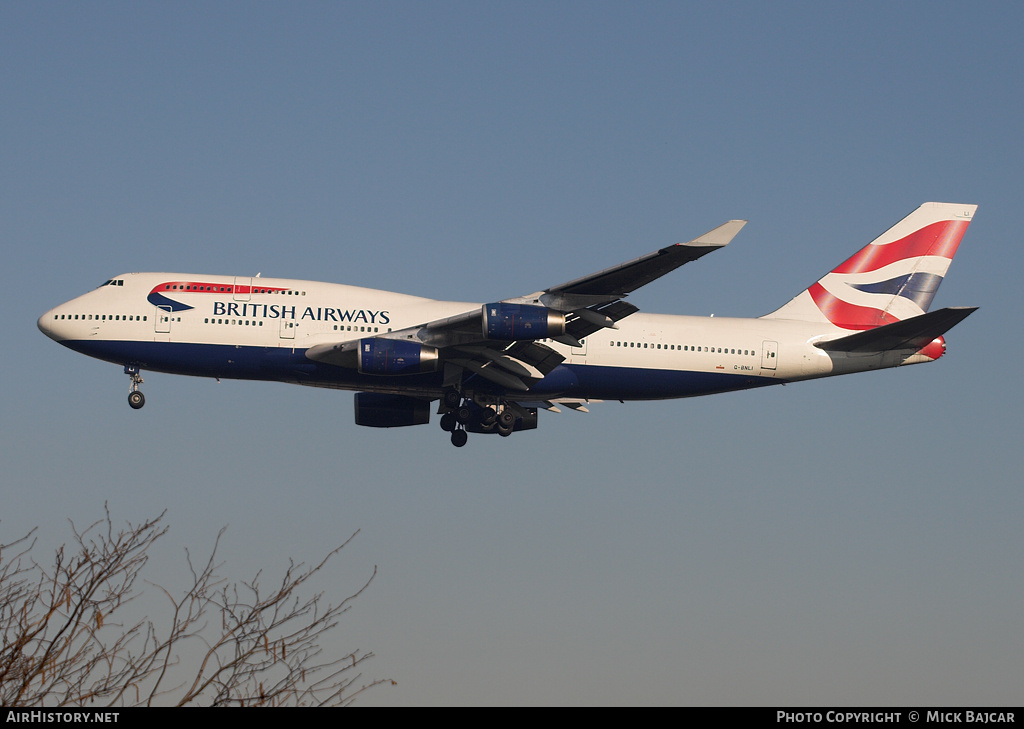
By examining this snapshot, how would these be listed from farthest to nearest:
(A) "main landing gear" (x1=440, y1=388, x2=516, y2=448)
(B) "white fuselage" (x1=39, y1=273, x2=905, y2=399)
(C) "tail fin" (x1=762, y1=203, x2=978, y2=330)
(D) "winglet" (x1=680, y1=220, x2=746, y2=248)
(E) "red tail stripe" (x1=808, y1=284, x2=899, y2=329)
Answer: (C) "tail fin" (x1=762, y1=203, x2=978, y2=330)
(E) "red tail stripe" (x1=808, y1=284, x2=899, y2=329)
(A) "main landing gear" (x1=440, y1=388, x2=516, y2=448)
(B) "white fuselage" (x1=39, y1=273, x2=905, y2=399)
(D) "winglet" (x1=680, y1=220, x2=746, y2=248)

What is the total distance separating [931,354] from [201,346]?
25.4m

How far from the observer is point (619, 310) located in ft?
116

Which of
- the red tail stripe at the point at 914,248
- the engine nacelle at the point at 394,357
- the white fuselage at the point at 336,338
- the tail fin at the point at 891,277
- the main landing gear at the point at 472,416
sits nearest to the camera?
the engine nacelle at the point at 394,357

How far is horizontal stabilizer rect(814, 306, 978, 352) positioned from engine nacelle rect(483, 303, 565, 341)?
1186 cm

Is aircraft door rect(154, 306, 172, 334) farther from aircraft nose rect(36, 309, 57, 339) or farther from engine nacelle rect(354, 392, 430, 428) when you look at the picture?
engine nacelle rect(354, 392, 430, 428)

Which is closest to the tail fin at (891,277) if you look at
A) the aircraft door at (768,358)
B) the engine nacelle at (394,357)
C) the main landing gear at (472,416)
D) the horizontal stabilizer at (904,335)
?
the horizontal stabilizer at (904,335)

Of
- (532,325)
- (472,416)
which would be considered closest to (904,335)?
(532,325)

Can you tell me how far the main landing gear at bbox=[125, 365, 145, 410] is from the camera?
1532 inches

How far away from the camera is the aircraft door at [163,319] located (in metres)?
38.0

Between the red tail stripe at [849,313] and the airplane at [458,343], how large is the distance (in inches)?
6.3

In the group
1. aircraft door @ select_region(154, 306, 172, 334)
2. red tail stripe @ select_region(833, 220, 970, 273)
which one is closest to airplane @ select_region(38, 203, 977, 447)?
aircraft door @ select_region(154, 306, 172, 334)

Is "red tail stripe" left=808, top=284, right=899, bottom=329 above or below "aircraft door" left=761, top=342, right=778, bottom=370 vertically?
above

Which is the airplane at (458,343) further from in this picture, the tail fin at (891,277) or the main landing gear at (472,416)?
the tail fin at (891,277)
